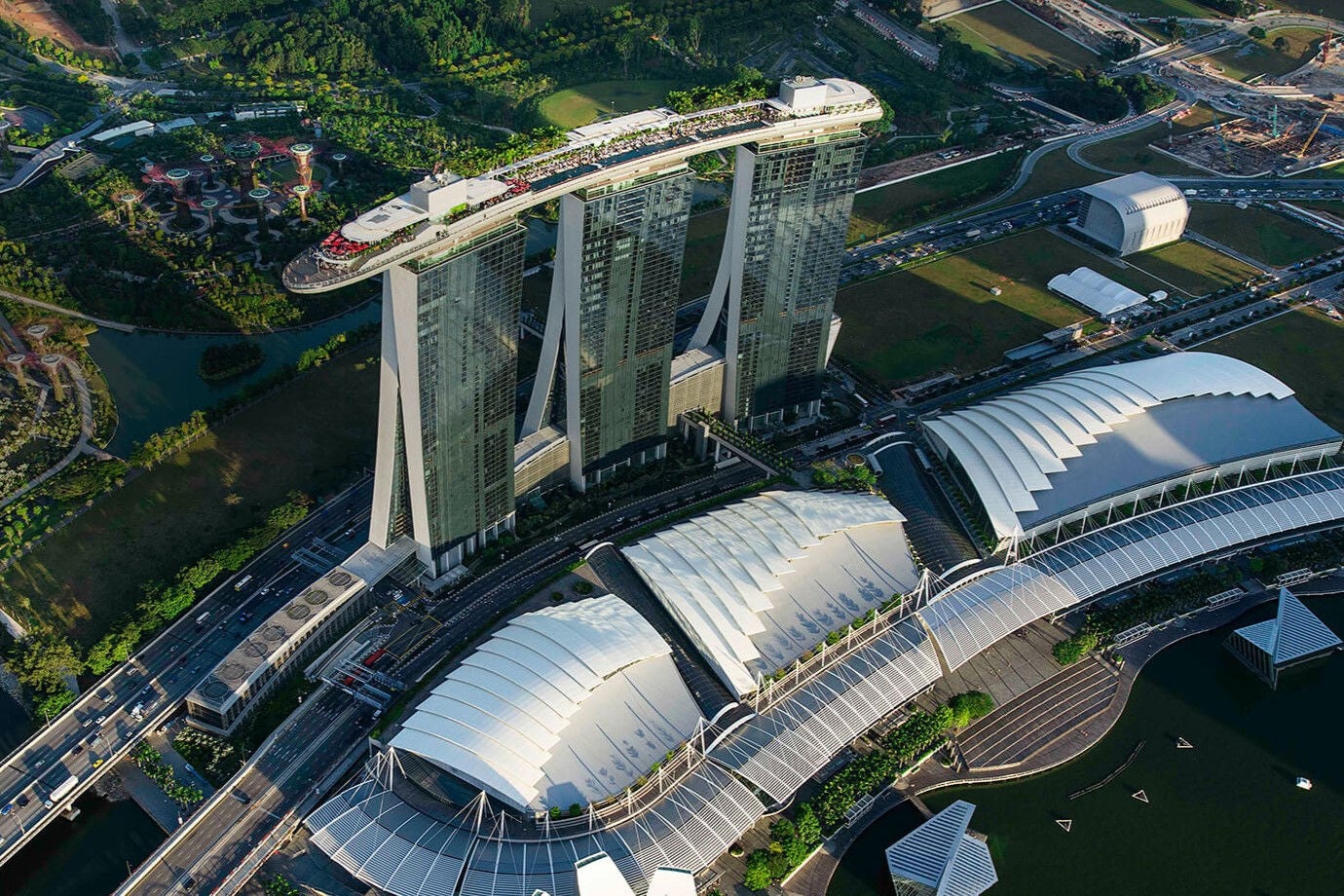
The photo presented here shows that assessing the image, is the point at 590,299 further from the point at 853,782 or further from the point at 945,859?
the point at 945,859

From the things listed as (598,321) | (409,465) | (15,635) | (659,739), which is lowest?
(15,635)

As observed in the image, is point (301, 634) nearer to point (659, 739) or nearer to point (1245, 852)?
point (659, 739)

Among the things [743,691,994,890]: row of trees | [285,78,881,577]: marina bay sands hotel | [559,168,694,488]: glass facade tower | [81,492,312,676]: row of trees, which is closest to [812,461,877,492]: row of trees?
[285,78,881,577]: marina bay sands hotel

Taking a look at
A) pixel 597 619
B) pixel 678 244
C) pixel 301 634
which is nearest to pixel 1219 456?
pixel 678 244

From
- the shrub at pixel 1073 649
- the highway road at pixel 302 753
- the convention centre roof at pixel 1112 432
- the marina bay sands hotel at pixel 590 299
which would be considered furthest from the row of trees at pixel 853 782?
the marina bay sands hotel at pixel 590 299

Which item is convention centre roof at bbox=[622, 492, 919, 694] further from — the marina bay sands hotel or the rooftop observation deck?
the rooftop observation deck

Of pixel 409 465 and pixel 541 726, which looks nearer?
pixel 541 726
